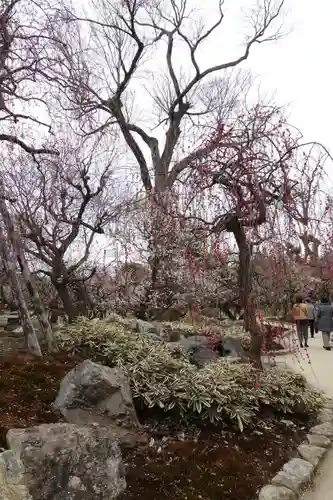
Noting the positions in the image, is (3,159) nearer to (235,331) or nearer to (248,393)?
(235,331)

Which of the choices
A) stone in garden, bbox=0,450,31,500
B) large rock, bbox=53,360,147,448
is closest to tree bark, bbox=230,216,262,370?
large rock, bbox=53,360,147,448

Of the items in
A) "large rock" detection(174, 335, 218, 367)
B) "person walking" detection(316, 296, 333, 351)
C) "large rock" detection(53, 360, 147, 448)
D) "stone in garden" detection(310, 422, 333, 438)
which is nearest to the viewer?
"large rock" detection(53, 360, 147, 448)

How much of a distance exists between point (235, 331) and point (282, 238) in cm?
639

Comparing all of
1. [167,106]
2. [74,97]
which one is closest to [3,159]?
[74,97]

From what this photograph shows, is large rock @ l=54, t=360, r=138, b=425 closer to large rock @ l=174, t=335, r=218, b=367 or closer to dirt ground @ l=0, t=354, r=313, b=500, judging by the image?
dirt ground @ l=0, t=354, r=313, b=500

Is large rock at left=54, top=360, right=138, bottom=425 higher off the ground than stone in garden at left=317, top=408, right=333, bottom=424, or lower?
higher

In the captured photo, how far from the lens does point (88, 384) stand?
12.1 feet

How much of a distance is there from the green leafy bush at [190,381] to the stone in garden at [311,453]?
1.75 ft

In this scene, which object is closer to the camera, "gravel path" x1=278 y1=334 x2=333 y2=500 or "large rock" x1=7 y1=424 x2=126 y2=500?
"large rock" x1=7 y1=424 x2=126 y2=500

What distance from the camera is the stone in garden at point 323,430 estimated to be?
14.3 feet

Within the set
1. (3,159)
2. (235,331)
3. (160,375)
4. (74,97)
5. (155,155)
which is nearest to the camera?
(160,375)

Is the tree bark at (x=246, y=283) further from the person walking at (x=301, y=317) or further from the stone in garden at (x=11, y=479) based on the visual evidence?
the person walking at (x=301, y=317)

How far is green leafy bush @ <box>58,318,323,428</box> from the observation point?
4176mm

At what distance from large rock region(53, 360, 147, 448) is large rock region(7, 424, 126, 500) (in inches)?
29.8
